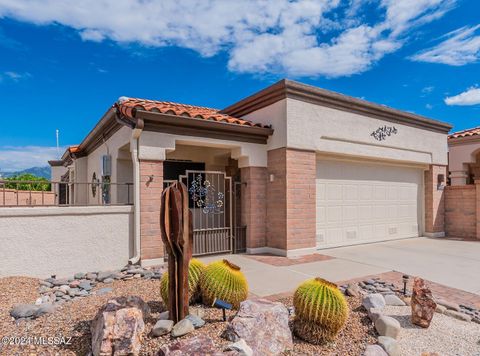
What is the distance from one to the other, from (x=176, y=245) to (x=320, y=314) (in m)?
1.89

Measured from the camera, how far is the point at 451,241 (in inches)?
457

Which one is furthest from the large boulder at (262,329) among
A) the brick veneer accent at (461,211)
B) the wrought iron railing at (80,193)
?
the brick veneer accent at (461,211)

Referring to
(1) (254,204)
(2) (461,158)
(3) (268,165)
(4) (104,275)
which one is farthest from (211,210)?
(2) (461,158)

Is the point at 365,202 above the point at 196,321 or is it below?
above

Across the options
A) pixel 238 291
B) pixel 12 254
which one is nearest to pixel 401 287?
pixel 238 291

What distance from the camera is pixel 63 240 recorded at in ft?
22.3

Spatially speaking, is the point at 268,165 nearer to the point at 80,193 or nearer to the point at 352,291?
the point at 352,291

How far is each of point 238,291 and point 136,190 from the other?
13.5ft

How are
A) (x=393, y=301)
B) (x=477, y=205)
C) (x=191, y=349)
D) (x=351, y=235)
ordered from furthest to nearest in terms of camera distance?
1. (x=477, y=205)
2. (x=351, y=235)
3. (x=393, y=301)
4. (x=191, y=349)

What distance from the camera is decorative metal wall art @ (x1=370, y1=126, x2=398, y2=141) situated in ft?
35.3

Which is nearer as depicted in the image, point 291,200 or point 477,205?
point 291,200

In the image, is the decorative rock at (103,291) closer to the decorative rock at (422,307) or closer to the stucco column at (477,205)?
the decorative rock at (422,307)

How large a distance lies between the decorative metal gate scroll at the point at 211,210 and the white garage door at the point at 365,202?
2902 mm

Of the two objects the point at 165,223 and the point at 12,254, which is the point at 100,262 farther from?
the point at 165,223
